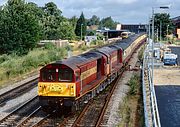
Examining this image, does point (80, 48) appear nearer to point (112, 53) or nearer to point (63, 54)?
point (63, 54)

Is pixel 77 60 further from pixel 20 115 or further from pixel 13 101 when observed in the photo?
pixel 13 101

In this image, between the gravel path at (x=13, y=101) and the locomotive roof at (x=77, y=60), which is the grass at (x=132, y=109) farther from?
the gravel path at (x=13, y=101)

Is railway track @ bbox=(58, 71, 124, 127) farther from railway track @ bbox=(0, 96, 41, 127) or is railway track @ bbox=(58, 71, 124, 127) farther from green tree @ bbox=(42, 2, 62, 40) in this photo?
green tree @ bbox=(42, 2, 62, 40)

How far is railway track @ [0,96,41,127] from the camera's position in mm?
20364

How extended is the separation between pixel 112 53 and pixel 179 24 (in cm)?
13609

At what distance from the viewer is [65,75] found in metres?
21.0

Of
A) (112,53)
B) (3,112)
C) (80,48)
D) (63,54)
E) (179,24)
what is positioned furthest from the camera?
(179,24)

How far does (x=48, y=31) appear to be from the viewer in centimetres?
9256

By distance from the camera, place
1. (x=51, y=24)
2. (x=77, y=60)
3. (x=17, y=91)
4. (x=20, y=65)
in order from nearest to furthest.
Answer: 1. (x=77, y=60)
2. (x=17, y=91)
3. (x=20, y=65)
4. (x=51, y=24)

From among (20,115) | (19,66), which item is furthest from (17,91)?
(19,66)

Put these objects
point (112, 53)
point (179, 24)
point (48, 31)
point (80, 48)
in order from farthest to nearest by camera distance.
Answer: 1. point (179, 24)
2. point (48, 31)
3. point (80, 48)
4. point (112, 53)

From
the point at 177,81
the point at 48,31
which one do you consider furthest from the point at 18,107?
the point at 48,31

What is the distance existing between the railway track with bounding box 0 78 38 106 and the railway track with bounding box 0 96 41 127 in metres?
1.99

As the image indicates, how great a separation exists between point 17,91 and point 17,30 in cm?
2783
